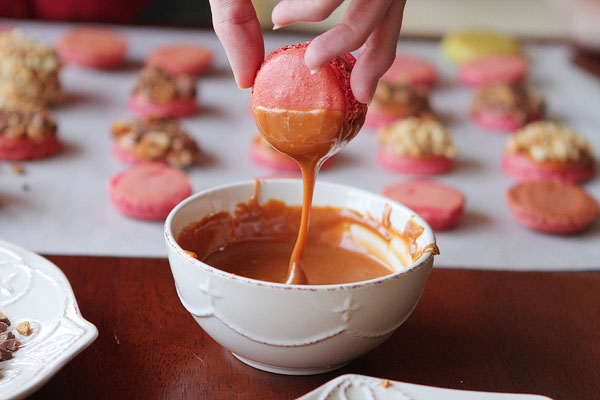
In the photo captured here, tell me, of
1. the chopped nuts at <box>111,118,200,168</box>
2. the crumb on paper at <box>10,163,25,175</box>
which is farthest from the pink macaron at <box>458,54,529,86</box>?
the crumb on paper at <box>10,163,25,175</box>

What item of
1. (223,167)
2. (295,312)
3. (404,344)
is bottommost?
(223,167)

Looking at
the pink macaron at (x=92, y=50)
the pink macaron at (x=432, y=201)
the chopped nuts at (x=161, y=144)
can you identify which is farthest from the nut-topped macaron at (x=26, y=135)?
the pink macaron at (x=432, y=201)

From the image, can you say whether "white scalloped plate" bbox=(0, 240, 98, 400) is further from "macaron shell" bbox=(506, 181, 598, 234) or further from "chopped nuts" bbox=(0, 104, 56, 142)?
"macaron shell" bbox=(506, 181, 598, 234)

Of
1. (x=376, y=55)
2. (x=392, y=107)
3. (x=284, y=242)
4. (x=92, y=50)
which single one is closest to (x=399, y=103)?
(x=392, y=107)

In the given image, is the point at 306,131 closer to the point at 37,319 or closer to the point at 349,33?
the point at 349,33

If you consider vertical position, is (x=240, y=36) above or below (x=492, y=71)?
above

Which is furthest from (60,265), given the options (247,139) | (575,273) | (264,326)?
(247,139)

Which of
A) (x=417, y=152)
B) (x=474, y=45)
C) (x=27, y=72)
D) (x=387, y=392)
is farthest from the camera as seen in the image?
(x=474, y=45)
